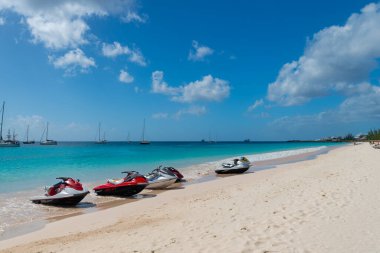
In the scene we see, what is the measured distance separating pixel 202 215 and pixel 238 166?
16.4 meters

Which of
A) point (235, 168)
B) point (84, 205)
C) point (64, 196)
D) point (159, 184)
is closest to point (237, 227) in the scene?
point (64, 196)

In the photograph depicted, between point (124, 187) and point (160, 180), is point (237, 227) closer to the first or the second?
point (124, 187)

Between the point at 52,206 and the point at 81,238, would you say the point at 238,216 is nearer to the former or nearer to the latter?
the point at 81,238

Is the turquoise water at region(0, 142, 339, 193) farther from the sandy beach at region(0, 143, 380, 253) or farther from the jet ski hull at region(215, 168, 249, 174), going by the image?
the sandy beach at region(0, 143, 380, 253)

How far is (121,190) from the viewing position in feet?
52.0

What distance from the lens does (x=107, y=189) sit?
52.2 feet

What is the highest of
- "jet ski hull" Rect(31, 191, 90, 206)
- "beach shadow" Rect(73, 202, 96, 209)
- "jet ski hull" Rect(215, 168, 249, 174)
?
"jet ski hull" Rect(215, 168, 249, 174)

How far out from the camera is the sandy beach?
6.41 metres

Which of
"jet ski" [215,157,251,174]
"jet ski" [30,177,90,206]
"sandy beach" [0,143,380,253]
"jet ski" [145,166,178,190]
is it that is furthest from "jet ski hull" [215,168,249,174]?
"jet ski" [30,177,90,206]

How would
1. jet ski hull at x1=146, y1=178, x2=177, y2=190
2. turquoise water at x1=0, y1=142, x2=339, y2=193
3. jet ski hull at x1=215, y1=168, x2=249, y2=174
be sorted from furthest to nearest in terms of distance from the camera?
1. jet ski hull at x1=215, y1=168, x2=249, y2=174
2. turquoise water at x1=0, y1=142, x2=339, y2=193
3. jet ski hull at x1=146, y1=178, x2=177, y2=190

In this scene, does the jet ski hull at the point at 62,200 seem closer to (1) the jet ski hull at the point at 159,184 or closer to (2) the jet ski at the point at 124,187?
(2) the jet ski at the point at 124,187

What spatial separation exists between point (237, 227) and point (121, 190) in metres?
9.35

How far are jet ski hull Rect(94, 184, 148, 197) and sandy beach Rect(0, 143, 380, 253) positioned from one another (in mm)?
3160

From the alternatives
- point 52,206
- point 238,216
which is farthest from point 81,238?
point 52,206
